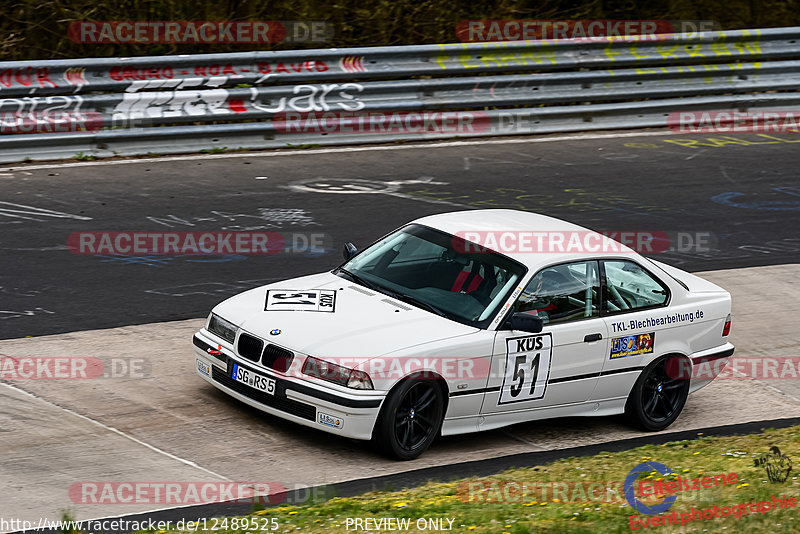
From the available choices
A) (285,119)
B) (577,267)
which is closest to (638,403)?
(577,267)

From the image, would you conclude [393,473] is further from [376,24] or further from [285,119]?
[376,24]

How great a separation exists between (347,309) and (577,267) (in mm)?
1755

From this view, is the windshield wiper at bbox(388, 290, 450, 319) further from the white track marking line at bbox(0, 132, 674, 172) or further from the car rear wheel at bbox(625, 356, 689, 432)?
the white track marking line at bbox(0, 132, 674, 172)

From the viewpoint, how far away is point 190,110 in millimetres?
14914

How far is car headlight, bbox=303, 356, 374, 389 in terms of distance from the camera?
704 cm

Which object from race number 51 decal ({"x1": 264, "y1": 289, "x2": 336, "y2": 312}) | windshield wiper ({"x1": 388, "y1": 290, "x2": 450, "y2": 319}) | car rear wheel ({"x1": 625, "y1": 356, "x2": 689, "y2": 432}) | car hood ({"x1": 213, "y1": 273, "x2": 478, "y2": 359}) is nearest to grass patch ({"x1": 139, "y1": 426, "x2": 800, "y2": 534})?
car rear wheel ({"x1": 625, "y1": 356, "x2": 689, "y2": 432})

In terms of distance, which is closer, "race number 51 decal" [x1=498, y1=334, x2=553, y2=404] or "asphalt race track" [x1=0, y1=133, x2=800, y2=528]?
"asphalt race track" [x1=0, y1=133, x2=800, y2=528]

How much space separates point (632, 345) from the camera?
8.27 meters

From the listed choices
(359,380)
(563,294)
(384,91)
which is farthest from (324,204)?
(359,380)

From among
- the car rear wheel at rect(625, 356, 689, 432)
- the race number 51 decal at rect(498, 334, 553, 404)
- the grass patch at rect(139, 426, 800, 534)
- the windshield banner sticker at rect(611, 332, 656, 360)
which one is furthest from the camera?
the car rear wheel at rect(625, 356, 689, 432)

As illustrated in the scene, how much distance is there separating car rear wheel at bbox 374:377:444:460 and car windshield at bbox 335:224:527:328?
63cm

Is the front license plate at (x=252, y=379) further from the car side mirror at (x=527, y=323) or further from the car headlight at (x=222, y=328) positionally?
the car side mirror at (x=527, y=323)

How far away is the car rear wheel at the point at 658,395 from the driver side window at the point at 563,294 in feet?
2.61

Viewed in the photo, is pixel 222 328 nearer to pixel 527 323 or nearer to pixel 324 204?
pixel 527 323
